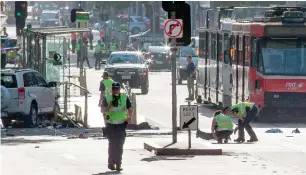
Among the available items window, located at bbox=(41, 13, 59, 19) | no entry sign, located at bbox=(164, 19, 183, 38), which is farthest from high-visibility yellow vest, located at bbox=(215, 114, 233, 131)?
window, located at bbox=(41, 13, 59, 19)

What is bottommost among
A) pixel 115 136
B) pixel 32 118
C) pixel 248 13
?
pixel 32 118

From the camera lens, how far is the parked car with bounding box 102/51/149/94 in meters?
49.0

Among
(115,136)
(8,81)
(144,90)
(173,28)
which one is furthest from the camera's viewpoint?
(144,90)

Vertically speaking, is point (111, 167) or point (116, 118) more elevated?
point (116, 118)

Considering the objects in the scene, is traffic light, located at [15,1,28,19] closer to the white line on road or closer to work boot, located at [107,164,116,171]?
the white line on road

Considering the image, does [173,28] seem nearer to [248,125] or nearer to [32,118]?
[248,125]

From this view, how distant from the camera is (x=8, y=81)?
33.0 meters

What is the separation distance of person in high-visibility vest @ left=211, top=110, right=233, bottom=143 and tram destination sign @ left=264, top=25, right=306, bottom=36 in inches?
289

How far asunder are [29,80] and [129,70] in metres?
15.6

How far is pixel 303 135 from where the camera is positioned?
1179 inches

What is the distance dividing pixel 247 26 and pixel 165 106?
8363 millimetres

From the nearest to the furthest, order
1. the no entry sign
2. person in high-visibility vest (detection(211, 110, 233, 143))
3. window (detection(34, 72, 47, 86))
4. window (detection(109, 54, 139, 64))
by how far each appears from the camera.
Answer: the no entry sign
person in high-visibility vest (detection(211, 110, 233, 143))
window (detection(34, 72, 47, 86))
window (detection(109, 54, 139, 64))

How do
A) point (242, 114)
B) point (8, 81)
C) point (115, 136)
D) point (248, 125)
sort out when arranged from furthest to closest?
point (8, 81) < point (242, 114) < point (248, 125) < point (115, 136)

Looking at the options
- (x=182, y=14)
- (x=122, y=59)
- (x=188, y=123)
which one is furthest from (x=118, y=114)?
(x=122, y=59)
